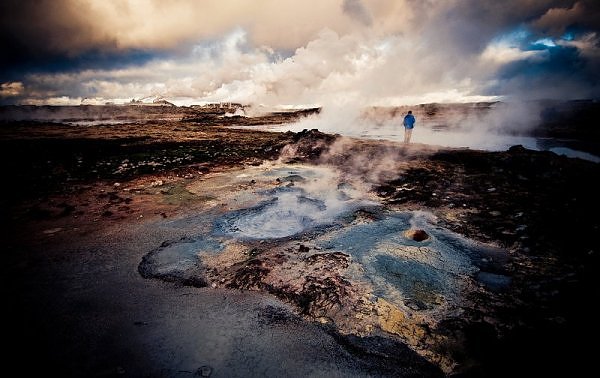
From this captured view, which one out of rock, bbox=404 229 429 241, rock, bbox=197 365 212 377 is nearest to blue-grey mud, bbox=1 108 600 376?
rock, bbox=197 365 212 377

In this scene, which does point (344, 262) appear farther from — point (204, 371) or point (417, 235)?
point (204, 371)

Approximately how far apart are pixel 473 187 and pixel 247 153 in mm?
9342

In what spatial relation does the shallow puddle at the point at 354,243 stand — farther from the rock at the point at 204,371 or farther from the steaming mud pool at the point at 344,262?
the rock at the point at 204,371

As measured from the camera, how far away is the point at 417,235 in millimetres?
5020

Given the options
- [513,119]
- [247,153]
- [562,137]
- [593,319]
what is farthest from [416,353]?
[513,119]

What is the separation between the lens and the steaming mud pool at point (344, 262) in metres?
3.39

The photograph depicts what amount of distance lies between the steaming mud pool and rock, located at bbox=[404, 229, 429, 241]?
0.05 feet

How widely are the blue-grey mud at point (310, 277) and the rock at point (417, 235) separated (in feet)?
0.68

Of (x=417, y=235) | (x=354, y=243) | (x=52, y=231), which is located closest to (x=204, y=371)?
(x=354, y=243)

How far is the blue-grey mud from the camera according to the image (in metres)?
2.90

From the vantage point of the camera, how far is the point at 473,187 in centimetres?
766

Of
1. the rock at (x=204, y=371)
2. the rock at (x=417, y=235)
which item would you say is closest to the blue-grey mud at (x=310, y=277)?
the rock at (x=204, y=371)

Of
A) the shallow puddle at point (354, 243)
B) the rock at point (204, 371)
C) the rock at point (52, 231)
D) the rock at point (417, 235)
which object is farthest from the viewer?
the rock at point (52, 231)

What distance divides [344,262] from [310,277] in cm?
58
